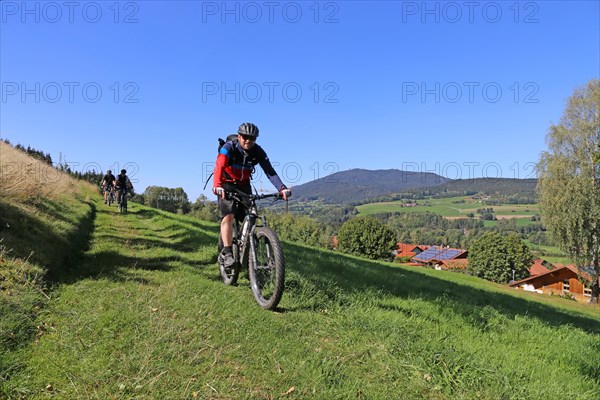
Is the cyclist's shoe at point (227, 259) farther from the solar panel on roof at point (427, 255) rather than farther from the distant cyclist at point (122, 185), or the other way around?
the solar panel on roof at point (427, 255)

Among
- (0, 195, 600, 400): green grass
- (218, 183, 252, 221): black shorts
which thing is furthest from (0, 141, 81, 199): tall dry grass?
(218, 183, 252, 221): black shorts

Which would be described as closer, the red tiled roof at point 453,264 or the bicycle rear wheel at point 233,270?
the bicycle rear wheel at point 233,270

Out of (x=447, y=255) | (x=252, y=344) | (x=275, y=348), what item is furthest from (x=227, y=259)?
(x=447, y=255)

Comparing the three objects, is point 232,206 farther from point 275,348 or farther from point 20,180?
point 20,180

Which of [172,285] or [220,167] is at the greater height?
[220,167]

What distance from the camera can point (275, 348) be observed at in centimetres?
411

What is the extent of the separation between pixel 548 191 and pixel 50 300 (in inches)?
1383

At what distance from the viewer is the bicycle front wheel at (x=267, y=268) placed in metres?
5.05

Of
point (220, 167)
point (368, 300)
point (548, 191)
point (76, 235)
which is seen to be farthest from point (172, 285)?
point (548, 191)

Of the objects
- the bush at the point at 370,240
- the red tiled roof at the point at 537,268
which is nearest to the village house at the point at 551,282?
the red tiled roof at the point at 537,268

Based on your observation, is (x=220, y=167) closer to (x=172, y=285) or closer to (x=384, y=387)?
(x=172, y=285)

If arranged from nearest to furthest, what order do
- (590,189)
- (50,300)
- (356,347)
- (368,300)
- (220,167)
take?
(356,347), (50,300), (220,167), (368,300), (590,189)

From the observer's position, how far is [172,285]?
6.23 metres

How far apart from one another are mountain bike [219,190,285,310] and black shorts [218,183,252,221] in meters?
0.07
